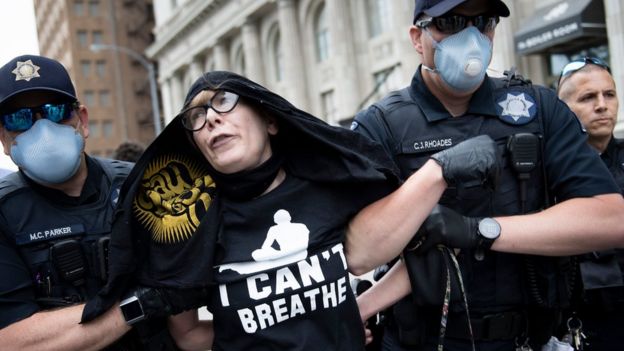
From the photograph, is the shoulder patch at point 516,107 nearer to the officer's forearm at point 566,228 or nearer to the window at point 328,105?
the officer's forearm at point 566,228

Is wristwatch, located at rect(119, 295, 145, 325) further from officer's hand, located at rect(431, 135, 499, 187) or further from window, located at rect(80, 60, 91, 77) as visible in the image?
window, located at rect(80, 60, 91, 77)

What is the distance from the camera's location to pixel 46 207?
236 cm

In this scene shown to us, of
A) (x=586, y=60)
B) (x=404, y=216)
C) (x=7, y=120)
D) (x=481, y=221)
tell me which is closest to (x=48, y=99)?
(x=7, y=120)

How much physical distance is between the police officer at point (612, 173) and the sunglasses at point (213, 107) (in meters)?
1.80

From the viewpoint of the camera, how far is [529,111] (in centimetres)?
225

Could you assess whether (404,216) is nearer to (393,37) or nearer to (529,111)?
(529,111)

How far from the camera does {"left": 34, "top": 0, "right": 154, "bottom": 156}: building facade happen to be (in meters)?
58.3

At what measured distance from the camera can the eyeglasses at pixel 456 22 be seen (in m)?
2.28

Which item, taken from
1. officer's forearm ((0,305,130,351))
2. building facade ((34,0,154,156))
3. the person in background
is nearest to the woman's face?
officer's forearm ((0,305,130,351))

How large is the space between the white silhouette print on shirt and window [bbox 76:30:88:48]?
62079mm

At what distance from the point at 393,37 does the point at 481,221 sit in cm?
1999

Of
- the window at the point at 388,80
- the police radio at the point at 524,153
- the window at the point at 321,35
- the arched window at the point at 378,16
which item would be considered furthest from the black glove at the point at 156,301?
the window at the point at 321,35

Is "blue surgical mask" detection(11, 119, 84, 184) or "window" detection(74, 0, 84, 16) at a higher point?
"window" detection(74, 0, 84, 16)

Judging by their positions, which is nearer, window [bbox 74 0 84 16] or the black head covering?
the black head covering
